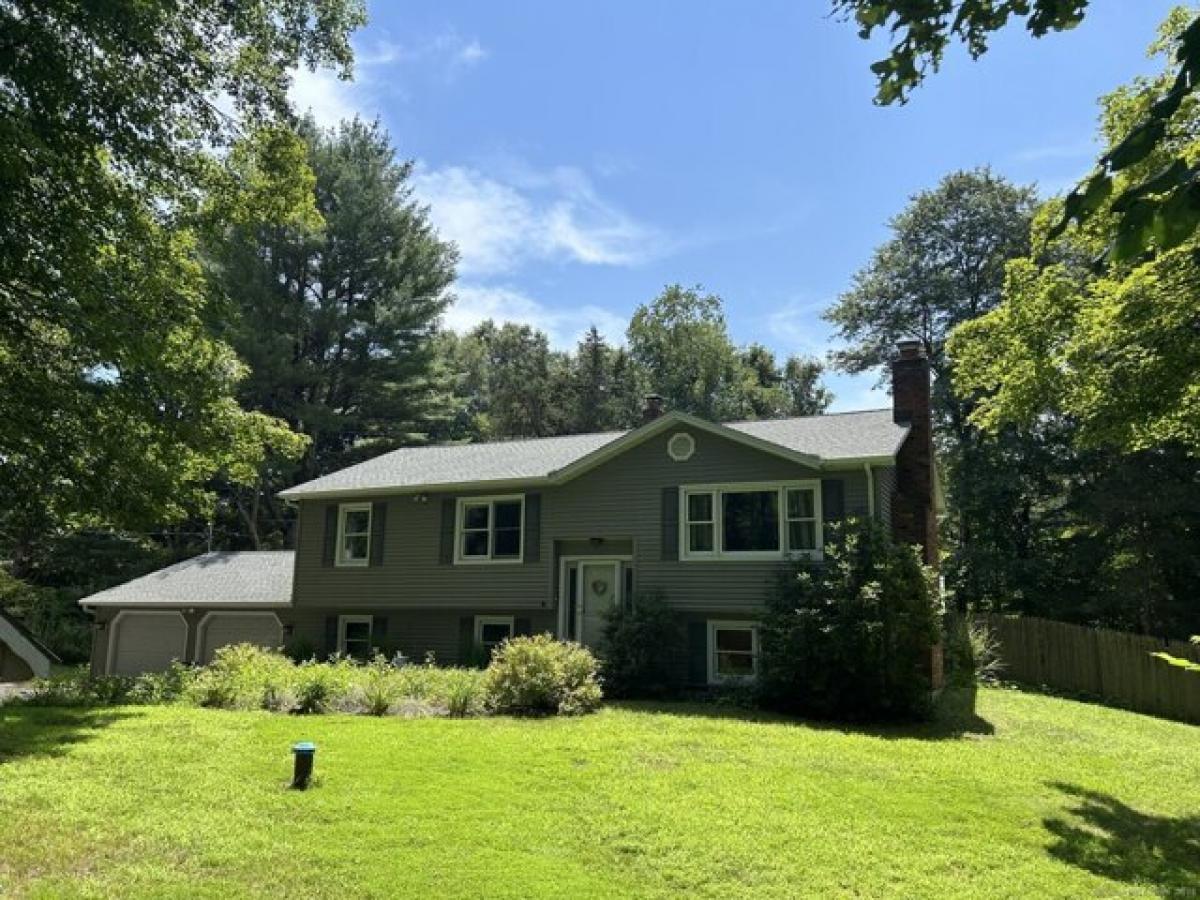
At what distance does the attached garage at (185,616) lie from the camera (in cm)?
2259

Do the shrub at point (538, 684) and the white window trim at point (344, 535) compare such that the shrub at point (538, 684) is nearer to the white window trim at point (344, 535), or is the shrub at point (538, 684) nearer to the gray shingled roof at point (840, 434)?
the gray shingled roof at point (840, 434)

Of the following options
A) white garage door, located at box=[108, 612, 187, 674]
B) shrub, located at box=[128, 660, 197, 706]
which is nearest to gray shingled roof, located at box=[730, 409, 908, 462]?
shrub, located at box=[128, 660, 197, 706]

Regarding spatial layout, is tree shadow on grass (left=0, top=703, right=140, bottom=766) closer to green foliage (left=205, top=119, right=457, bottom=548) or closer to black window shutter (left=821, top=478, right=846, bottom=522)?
black window shutter (left=821, top=478, right=846, bottom=522)

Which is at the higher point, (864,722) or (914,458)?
(914,458)

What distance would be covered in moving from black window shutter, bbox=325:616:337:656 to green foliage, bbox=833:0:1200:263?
19.8 m

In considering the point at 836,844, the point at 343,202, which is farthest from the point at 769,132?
the point at 343,202

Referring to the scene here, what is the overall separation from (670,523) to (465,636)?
18.8 feet

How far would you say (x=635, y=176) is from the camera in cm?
2042

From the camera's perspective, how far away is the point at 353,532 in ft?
69.8

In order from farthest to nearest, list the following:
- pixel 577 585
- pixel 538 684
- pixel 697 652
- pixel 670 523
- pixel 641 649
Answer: pixel 577 585
pixel 670 523
pixel 697 652
pixel 641 649
pixel 538 684

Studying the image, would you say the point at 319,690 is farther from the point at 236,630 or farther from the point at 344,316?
the point at 344,316

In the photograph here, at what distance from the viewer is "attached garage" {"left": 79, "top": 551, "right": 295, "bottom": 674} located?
74.1ft

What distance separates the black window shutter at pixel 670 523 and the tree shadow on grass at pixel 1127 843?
8987mm

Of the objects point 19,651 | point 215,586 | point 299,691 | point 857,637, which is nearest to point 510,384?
point 215,586
